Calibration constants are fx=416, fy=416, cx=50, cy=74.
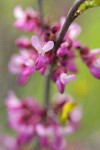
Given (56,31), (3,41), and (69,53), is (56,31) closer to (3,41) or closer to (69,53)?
(69,53)

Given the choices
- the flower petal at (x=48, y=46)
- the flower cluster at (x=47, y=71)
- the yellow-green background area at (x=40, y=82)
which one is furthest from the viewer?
the yellow-green background area at (x=40, y=82)

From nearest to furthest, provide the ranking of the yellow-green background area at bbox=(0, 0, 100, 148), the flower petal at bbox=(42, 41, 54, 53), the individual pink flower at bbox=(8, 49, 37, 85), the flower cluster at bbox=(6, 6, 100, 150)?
the flower petal at bbox=(42, 41, 54, 53) → the flower cluster at bbox=(6, 6, 100, 150) → the individual pink flower at bbox=(8, 49, 37, 85) → the yellow-green background area at bbox=(0, 0, 100, 148)

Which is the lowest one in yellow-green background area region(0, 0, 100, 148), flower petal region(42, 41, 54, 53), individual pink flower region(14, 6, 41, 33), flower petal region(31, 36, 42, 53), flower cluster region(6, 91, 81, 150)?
flower petal region(42, 41, 54, 53)

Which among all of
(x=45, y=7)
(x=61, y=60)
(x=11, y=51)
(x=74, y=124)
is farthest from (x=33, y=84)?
(x=61, y=60)

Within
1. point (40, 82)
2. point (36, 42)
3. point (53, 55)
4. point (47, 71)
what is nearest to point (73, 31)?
point (47, 71)

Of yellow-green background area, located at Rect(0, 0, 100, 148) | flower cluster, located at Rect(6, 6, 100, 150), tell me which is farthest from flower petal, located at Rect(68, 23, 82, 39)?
yellow-green background area, located at Rect(0, 0, 100, 148)

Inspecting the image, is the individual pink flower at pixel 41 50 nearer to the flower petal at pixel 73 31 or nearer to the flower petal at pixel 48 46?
the flower petal at pixel 48 46

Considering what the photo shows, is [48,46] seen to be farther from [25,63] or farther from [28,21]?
[28,21]

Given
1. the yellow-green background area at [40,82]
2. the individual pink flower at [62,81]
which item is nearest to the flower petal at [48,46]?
the individual pink flower at [62,81]

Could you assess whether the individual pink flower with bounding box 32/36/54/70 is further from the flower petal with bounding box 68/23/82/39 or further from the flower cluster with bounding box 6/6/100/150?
the flower petal with bounding box 68/23/82/39

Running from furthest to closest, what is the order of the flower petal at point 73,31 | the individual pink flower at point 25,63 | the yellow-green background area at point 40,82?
the yellow-green background area at point 40,82 → the flower petal at point 73,31 → the individual pink flower at point 25,63
